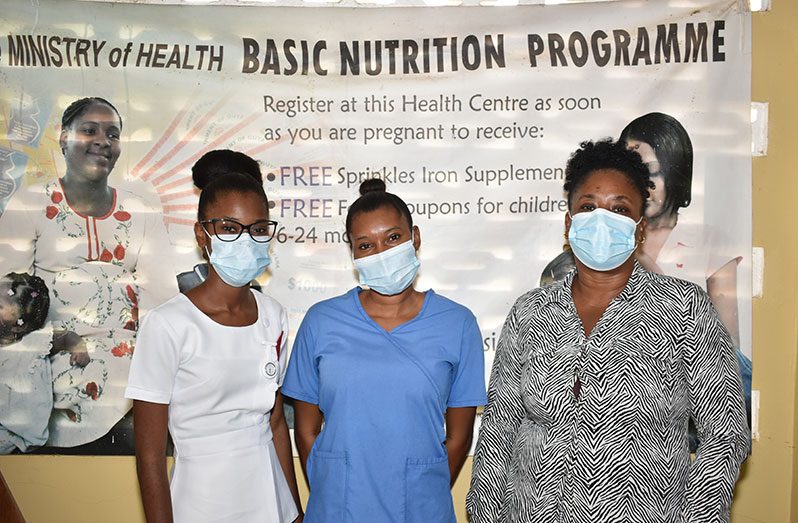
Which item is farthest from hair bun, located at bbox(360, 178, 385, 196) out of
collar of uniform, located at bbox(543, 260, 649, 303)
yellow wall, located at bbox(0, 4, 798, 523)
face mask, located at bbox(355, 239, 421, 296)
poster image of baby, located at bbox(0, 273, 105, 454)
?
poster image of baby, located at bbox(0, 273, 105, 454)

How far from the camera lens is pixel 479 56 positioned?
9.16ft

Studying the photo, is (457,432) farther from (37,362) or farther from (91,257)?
(37,362)

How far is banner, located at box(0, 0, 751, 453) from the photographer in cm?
276

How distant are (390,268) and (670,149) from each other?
1360 mm

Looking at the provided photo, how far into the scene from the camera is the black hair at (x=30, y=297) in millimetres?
2881

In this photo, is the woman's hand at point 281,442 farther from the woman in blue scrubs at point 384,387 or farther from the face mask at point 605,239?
the face mask at point 605,239

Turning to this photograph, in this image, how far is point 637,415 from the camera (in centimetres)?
177

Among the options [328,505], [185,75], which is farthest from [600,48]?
[328,505]

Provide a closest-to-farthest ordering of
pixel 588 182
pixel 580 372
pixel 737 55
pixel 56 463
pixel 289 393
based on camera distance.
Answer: pixel 580 372, pixel 588 182, pixel 289 393, pixel 737 55, pixel 56 463

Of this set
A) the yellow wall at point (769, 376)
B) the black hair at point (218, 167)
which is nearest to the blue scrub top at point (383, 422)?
the black hair at point (218, 167)

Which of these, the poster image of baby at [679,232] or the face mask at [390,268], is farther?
the poster image of baby at [679,232]

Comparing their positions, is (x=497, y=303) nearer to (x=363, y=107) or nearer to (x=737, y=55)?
(x=363, y=107)

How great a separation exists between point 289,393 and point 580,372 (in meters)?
0.87

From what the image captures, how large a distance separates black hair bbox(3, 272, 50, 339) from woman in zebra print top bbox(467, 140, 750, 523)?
1941mm
